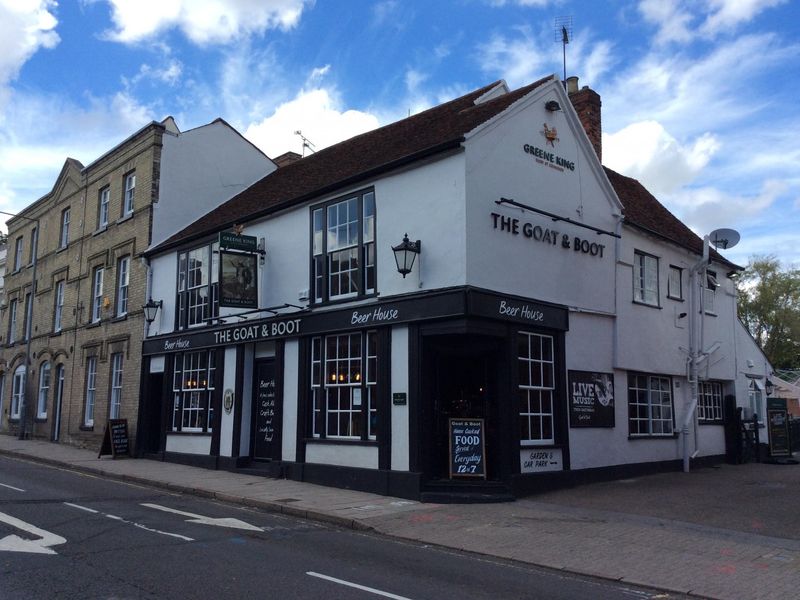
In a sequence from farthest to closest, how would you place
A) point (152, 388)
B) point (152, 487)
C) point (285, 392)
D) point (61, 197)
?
point (61, 197) → point (152, 388) → point (285, 392) → point (152, 487)

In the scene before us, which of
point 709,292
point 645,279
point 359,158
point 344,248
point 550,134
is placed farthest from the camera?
point 709,292

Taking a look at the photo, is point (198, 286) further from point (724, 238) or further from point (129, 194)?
point (724, 238)

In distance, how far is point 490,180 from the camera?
1337 cm

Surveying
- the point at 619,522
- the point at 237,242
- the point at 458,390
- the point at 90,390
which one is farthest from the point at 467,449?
the point at 90,390

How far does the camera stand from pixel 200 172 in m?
22.7

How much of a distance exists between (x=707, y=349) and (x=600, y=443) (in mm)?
6630

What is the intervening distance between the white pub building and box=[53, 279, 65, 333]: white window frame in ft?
27.1

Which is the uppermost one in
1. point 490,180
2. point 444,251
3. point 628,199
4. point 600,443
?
point 628,199

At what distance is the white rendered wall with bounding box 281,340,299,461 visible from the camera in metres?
15.4

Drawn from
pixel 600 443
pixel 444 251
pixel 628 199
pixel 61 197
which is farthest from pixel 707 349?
pixel 61 197

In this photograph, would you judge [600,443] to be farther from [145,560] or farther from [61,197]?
[61,197]

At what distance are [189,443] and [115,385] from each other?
490cm

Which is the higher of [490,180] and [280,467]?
[490,180]

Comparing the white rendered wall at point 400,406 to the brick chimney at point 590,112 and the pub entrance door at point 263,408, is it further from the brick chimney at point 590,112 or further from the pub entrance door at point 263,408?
the brick chimney at point 590,112
